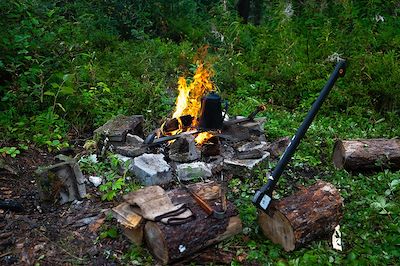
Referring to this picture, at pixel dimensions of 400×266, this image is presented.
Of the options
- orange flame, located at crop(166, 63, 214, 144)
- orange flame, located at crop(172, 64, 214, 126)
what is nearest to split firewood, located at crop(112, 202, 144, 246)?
orange flame, located at crop(166, 63, 214, 144)

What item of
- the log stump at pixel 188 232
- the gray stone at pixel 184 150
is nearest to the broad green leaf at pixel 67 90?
the gray stone at pixel 184 150

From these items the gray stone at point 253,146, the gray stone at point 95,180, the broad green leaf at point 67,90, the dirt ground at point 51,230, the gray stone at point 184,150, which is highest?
the broad green leaf at point 67,90

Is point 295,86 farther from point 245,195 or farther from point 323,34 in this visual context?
point 245,195

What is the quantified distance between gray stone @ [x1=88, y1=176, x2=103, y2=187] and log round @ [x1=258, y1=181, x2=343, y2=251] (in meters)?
1.97

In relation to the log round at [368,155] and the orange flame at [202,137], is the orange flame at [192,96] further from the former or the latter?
the log round at [368,155]

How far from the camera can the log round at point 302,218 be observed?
3.75 metres

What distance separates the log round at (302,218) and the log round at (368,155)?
120cm

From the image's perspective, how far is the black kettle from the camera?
5684 millimetres

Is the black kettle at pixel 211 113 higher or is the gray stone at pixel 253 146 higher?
the black kettle at pixel 211 113

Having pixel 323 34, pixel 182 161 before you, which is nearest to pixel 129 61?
pixel 182 161

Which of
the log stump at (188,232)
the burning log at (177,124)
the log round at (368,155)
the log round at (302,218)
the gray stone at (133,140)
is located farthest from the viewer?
the burning log at (177,124)

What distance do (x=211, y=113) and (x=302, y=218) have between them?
2332mm

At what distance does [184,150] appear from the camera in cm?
541

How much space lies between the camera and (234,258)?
3758 millimetres
